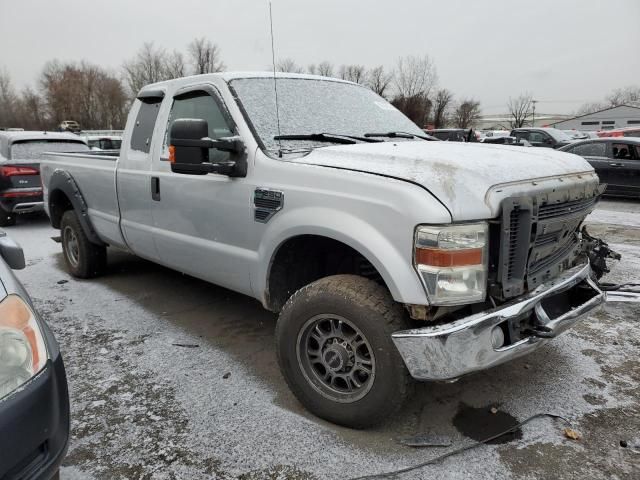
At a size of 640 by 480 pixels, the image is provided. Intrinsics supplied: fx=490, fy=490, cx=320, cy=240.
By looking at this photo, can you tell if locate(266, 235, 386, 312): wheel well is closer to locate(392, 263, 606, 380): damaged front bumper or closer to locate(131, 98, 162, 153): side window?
locate(392, 263, 606, 380): damaged front bumper

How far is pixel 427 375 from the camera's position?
7.41ft

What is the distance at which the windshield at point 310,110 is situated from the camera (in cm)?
323

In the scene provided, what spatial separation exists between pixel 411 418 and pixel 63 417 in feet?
5.87

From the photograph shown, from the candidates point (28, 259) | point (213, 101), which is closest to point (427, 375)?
point (213, 101)

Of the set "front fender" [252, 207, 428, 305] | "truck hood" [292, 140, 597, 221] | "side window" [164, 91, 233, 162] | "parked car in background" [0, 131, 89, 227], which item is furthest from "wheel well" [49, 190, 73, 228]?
"truck hood" [292, 140, 597, 221]

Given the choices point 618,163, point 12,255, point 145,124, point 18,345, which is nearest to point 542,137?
point 618,163

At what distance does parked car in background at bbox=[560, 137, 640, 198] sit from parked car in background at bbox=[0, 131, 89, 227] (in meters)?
11.4

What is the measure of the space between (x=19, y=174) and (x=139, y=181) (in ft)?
18.9

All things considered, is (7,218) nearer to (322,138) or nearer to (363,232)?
(322,138)

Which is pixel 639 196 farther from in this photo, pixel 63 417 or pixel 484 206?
pixel 63 417

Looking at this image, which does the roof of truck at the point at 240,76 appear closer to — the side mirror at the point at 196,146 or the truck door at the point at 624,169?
the side mirror at the point at 196,146

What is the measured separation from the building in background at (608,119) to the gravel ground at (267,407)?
6816 cm

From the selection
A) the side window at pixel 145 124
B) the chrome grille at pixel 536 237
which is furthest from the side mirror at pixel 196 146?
the chrome grille at pixel 536 237

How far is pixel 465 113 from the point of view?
57531 mm
